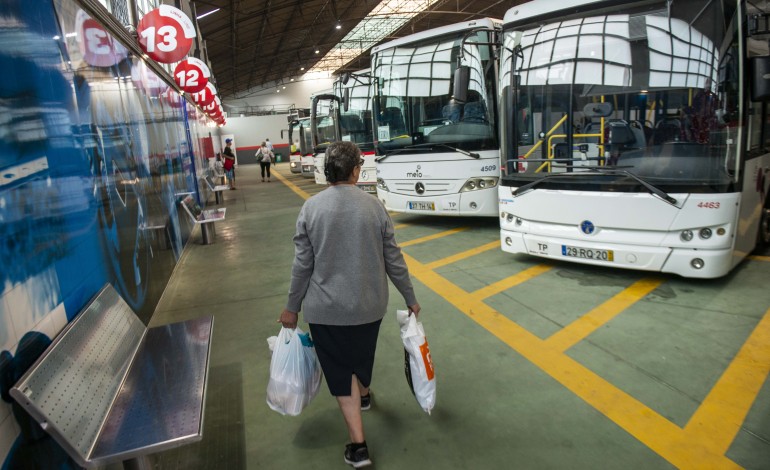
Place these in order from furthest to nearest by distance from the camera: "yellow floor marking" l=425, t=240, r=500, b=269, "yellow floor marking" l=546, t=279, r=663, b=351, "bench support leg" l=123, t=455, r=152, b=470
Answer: "yellow floor marking" l=425, t=240, r=500, b=269 → "yellow floor marking" l=546, t=279, r=663, b=351 → "bench support leg" l=123, t=455, r=152, b=470

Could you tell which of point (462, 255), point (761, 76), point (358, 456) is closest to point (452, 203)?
point (462, 255)

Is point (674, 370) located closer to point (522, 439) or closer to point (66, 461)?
point (522, 439)

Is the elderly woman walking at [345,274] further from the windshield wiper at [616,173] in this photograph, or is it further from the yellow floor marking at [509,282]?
the windshield wiper at [616,173]

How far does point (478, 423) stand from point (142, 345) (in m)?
2.16

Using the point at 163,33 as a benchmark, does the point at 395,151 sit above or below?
below

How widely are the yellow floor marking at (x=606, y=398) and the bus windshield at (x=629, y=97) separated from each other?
1750 millimetres

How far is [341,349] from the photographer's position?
7.73 feet

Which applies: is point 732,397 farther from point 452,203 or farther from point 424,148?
point 424,148

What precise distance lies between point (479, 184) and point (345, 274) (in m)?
5.05

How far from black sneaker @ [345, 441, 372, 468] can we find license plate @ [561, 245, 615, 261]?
3.32 meters

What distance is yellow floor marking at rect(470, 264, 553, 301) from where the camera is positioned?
185 inches

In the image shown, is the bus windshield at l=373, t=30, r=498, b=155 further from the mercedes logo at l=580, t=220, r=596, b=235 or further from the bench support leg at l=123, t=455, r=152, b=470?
the bench support leg at l=123, t=455, r=152, b=470

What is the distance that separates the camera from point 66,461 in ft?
7.02

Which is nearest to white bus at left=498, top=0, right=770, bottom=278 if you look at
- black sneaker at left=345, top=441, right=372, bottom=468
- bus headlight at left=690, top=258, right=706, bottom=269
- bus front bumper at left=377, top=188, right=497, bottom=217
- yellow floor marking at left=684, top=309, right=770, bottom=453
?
bus headlight at left=690, top=258, right=706, bottom=269
